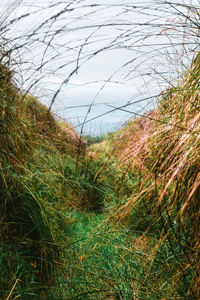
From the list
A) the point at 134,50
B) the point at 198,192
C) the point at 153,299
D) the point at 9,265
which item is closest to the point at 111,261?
the point at 153,299

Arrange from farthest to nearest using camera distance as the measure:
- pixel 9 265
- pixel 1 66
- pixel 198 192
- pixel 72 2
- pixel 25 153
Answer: pixel 25 153 < pixel 1 66 < pixel 72 2 < pixel 9 265 < pixel 198 192

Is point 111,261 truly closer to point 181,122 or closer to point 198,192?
point 198,192

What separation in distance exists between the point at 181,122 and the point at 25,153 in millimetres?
831

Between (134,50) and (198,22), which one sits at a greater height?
(198,22)

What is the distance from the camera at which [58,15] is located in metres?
1.22

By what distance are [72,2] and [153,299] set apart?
1309mm

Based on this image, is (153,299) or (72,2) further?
(72,2)

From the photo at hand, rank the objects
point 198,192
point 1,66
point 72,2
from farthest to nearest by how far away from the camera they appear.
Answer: point 1,66
point 72,2
point 198,192

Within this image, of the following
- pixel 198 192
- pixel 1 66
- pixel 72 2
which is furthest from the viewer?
pixel 1 66

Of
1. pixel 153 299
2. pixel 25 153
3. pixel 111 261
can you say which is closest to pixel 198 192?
pixel 153 299

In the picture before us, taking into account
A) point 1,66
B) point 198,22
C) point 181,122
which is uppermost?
point 198,22

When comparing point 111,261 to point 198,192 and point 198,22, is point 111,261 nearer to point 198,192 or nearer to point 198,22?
point 198,192

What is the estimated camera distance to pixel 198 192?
3.12 ft

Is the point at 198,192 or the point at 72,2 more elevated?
the point at 72,2
